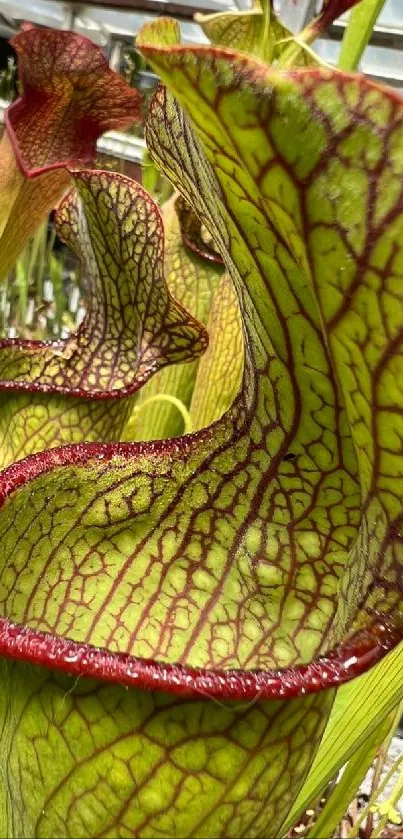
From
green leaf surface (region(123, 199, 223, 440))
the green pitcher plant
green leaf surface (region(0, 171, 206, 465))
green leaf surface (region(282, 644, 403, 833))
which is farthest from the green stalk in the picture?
green leaf surface (region(123, 199, 223, 440))

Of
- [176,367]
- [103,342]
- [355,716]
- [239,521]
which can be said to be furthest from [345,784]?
[176,367]

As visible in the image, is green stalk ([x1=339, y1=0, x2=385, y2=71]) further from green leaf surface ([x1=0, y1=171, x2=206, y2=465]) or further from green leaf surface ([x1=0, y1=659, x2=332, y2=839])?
green leaf surface ([x1=0, y1=659, x2=332, y2=839])

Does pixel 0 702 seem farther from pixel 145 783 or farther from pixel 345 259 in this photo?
pixel 345 259

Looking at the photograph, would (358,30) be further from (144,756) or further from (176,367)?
(176,367)

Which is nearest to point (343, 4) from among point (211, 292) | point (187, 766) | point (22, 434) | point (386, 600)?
point (386, 600)

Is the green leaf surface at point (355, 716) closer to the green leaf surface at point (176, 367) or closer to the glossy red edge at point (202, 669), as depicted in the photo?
the glossy red edge at point (202, 669)

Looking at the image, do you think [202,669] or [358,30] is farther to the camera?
[358,30]
